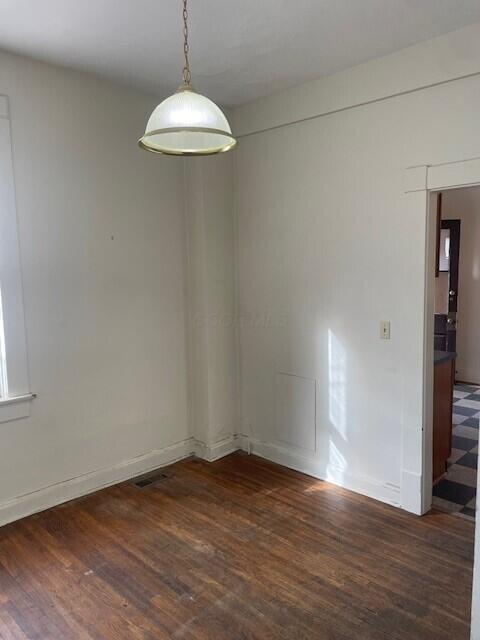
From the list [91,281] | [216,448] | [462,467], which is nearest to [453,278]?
[462,467]

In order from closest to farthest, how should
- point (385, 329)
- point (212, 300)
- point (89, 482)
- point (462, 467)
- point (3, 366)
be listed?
point (3, 366), point (385, 329), point (89, 482), point (462, 467), point (212, 300)

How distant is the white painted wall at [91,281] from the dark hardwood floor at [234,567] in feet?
1.21

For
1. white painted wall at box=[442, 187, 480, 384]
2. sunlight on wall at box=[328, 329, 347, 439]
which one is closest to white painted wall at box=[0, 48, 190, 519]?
sunlight on wall at box=[328, 329, 347, 439]

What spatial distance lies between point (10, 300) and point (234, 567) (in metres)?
1.98

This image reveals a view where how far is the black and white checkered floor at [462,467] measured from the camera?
3078 millimetres

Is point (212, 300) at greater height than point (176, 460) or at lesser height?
greater

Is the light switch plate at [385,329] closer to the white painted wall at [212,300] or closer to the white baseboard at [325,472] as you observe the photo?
the white baseboard at [325,472]

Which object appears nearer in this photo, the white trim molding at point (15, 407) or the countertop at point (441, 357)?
the white trim molding at point (15, 407)

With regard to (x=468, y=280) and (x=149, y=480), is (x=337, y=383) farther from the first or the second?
(x=468, y=280)

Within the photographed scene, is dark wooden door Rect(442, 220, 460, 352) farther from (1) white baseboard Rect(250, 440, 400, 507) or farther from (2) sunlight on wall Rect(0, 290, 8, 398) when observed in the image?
(2) sunlight on wall Rect(0, 290, 8, 398)

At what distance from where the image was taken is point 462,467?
3.62 meters

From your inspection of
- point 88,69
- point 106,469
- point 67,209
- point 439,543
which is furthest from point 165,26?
point 439,543

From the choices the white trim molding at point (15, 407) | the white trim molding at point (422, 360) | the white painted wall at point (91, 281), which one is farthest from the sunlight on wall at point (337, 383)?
the white trim molding at point (15, 407)

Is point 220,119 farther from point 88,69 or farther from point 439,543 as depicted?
Result: point 439,543
